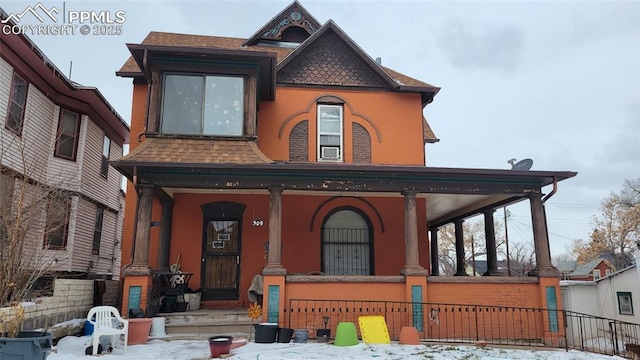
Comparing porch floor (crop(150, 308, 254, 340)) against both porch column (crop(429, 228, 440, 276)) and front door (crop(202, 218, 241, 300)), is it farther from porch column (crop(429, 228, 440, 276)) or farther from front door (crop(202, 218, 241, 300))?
porch column (crop(429, 228, 440, 276))

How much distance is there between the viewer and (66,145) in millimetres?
13977

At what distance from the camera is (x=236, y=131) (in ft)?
36.8

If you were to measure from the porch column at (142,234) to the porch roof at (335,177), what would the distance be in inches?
10.7

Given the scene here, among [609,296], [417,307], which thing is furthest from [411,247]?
[609,296]

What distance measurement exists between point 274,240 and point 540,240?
5888 millimetres

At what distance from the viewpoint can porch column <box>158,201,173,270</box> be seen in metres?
11.2

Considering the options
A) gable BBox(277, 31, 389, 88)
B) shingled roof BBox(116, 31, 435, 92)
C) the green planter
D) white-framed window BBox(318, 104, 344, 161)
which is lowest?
the green planter

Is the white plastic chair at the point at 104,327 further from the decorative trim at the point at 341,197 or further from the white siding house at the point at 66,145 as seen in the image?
the decorative trim at the point at 341,197

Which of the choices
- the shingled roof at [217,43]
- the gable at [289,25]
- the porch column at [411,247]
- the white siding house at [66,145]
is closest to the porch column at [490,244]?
the porch column at [411,247]

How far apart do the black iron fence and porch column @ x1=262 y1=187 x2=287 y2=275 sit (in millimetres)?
754

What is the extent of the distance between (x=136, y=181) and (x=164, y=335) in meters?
3.13

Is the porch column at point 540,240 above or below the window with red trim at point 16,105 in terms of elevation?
below

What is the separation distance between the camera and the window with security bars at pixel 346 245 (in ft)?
40.9

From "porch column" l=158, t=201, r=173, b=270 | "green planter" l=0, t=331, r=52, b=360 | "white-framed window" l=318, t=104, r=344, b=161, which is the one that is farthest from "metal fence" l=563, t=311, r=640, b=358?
"porch column" l=158, t=201, r=173, b=270
